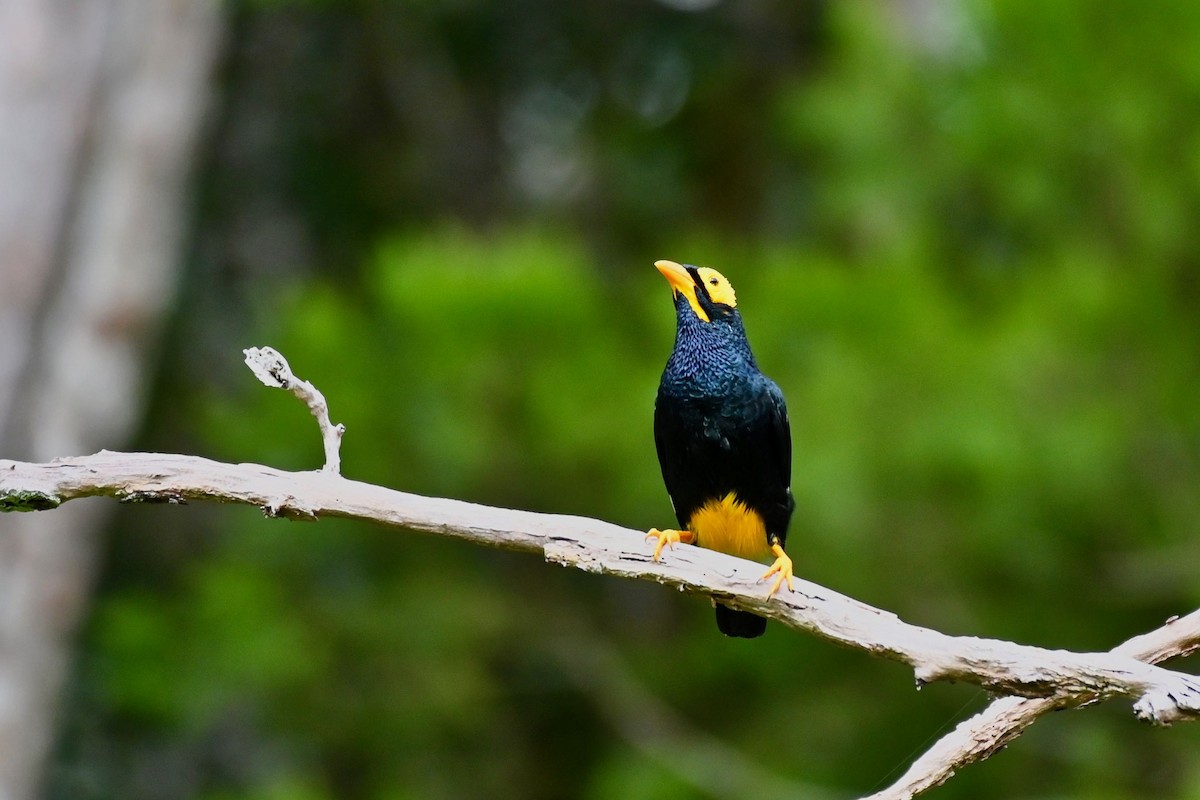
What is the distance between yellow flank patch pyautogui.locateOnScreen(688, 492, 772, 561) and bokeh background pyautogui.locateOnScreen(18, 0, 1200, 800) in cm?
144

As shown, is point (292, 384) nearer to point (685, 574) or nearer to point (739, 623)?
point (685, 574)

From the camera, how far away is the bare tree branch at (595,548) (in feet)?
8.86

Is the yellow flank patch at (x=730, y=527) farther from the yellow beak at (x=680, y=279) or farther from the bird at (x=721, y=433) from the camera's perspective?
the yellow beak at (x=680, y=279)

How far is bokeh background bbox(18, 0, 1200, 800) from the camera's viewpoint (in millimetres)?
6191

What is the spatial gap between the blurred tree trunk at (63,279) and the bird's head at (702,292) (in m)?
4.57

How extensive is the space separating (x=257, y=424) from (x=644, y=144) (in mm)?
4572

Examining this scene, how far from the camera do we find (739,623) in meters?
4.07

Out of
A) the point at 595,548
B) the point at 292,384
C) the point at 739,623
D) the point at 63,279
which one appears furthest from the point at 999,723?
the point at 63,279

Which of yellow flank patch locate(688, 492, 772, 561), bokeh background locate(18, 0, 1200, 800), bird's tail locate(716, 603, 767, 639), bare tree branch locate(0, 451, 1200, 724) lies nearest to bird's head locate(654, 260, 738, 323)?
yellow flank patch locate(688, 492, 772, 561)

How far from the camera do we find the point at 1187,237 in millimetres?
6332

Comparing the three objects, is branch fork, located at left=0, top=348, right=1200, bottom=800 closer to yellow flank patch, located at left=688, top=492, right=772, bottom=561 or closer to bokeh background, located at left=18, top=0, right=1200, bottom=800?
yellow flank patch, located at left=688, top=492, right=772, bottom=561

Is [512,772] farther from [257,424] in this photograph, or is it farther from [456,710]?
[257,424]

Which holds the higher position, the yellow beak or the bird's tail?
the yellow beak

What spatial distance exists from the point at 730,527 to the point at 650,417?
2030 mm
